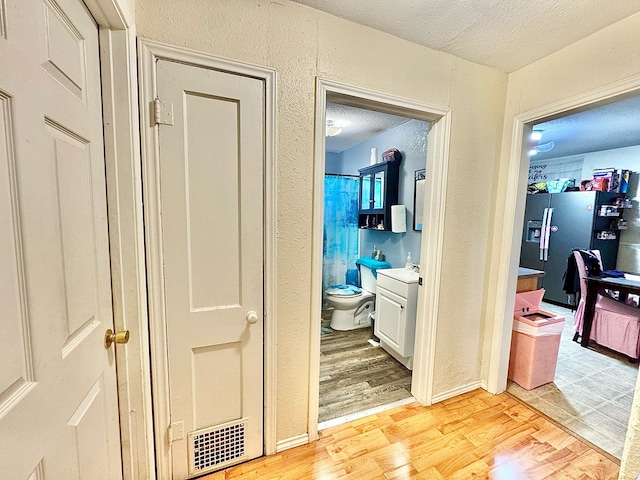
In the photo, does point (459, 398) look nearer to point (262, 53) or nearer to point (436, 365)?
point (436, 365)

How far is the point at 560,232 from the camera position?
4188 mm

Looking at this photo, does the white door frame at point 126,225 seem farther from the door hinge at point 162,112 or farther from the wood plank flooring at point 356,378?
the wood plank flooring at point 356,378

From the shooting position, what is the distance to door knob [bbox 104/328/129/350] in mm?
991

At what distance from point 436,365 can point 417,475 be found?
2.27 feet

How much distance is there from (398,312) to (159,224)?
1.93 meters

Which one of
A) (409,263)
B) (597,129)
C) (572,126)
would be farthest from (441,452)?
(597,129)

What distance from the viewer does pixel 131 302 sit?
1115 mm

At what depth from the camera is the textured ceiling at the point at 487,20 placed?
1.29m

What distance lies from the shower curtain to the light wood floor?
1.88 meters

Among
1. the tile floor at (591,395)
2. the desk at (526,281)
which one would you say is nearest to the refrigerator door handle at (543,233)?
the tile floor at (591,395)

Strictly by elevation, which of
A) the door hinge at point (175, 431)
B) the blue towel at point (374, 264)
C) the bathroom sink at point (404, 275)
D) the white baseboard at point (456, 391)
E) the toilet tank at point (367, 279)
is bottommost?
the white baseboard at point (456, 391)

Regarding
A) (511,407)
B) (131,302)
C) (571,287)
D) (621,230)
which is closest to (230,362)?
(131,302)

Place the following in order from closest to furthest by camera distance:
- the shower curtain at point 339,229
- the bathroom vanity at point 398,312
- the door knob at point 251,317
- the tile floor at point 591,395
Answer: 1. the door knob at point 251,317
2. the tile floor at point 591,395
3. the bathroom vanity at point 398,312
4. the shower curtain at point 339,229

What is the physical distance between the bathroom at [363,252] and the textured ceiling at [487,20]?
0.91 metres
